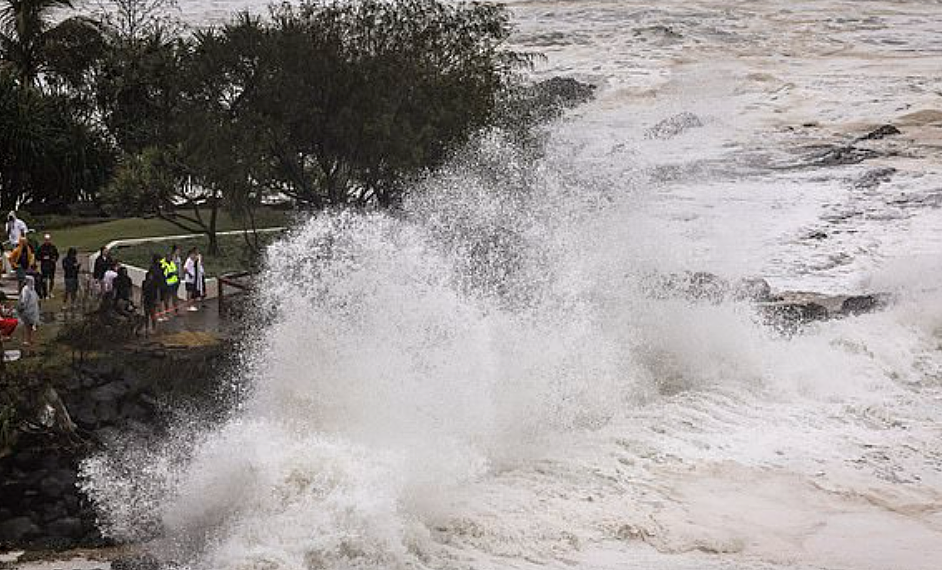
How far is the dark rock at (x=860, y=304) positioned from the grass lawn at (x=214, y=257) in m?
10.1

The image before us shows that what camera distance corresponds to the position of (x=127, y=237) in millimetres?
26906

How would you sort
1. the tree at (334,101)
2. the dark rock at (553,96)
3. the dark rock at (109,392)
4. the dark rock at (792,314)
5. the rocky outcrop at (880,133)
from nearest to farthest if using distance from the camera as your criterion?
the dark rock at (109,392)
the tree at (334,101)
the dark rock at (792,314)
the rocky outcrop at (880,133)
the dark rock at (553,96)

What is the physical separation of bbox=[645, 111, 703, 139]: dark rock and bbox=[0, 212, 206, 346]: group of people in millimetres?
20999

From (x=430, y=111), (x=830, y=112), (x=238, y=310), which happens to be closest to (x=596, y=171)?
(x=830, y=112)

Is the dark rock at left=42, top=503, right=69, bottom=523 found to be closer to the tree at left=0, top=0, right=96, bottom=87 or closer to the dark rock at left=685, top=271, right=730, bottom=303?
the dark rock at left=685, top=271, right=730, bottom=303

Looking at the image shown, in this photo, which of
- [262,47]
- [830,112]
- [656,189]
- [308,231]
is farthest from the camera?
[830,112]

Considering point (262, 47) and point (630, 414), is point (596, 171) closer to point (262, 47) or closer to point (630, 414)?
point (262, 47)

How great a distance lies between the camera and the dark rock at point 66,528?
15.9 meters

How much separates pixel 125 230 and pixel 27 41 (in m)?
5.48

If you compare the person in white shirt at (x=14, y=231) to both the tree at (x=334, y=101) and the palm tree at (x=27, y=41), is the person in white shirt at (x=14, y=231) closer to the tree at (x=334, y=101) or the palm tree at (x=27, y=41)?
the tree at (x=334, y=101)

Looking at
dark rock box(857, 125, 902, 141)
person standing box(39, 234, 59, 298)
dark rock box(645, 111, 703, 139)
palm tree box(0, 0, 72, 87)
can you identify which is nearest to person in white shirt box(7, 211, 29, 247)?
person standing box(39, 234, 59, 298)

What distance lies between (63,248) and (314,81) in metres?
5.98

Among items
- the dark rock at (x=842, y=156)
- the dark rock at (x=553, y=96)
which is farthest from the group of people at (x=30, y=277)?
the dark rock at (x=842, y=156)

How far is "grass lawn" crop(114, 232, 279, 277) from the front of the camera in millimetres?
23328
